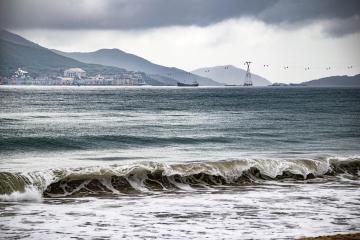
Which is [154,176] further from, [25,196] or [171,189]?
[25,196]

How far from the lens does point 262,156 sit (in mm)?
29359

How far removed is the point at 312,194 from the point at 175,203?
5.00 metres

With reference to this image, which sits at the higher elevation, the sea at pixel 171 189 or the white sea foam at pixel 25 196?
the sea at pixel 171 189

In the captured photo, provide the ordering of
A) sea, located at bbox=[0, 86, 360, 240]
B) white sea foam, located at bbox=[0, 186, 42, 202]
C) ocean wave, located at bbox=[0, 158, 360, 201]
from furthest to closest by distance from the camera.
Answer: ocean wave, located at bbox=[0, 158, 360, 201], white sea foam, located at bbox=[0, 186, 42, 202], sea, located at bbox=[0, 86, 360, 240]

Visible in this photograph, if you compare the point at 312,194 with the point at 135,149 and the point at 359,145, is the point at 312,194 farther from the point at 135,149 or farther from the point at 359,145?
the point at 359,145

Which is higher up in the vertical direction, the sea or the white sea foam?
the sea

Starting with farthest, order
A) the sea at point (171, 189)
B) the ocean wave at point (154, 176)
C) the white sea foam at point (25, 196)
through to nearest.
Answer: the ocean wave at point (154, 176), the white sea foam at point (25, 196), the sea at point (171, 189)

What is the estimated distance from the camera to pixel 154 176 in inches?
843

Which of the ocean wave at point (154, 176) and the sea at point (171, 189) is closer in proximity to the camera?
the sea at point (171, 189)

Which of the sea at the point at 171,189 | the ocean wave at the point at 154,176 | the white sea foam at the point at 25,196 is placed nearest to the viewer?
the sea at the point at 171,189

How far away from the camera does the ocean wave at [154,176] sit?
61.6 feet

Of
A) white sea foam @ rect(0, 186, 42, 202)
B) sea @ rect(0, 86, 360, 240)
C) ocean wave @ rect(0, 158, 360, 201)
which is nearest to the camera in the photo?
sea @ rect(0, 86, 360, 240)

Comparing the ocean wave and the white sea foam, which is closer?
the white sea foam

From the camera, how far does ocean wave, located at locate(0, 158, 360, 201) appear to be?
1877 centimetres
